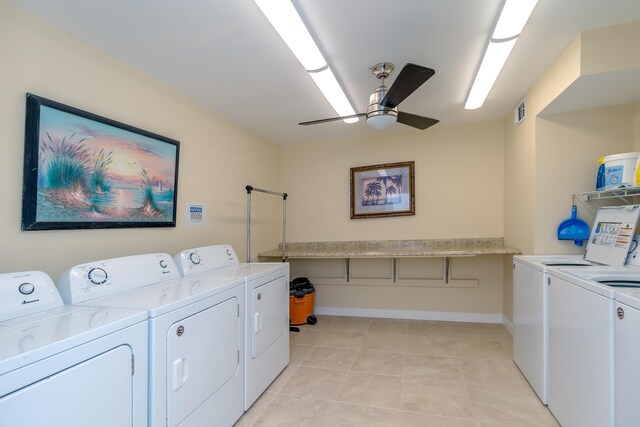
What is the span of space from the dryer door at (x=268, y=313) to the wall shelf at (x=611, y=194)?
256 centimetres

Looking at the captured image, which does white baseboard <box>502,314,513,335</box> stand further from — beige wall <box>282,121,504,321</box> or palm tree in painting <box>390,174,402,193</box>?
palm tree in painting <box>390,174,402,193</box>

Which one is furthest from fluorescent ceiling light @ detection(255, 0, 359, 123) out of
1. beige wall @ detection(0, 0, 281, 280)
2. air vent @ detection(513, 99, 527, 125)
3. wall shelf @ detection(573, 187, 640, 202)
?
wall shelf @ detection(573, 187, 640, 202)

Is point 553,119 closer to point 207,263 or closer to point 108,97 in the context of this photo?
point 207,263

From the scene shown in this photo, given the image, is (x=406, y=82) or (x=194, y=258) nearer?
(x=406, y=82)

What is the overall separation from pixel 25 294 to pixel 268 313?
1.41 metres

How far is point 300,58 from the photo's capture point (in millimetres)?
1933

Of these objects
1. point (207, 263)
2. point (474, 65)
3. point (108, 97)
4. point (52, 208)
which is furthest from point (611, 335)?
point (108, 97)

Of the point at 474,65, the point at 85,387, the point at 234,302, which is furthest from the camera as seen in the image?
the point at 474,65

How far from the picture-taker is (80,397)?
1014 mm

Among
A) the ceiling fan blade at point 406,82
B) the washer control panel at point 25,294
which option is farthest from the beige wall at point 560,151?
the washer control panel at point 25,294

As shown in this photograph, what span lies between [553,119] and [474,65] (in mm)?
935

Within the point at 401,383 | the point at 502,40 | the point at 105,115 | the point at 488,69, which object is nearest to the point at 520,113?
the point at 488,69

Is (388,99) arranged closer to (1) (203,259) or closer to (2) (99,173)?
(1) (203,259)

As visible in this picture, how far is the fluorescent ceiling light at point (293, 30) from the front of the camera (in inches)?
57.1
